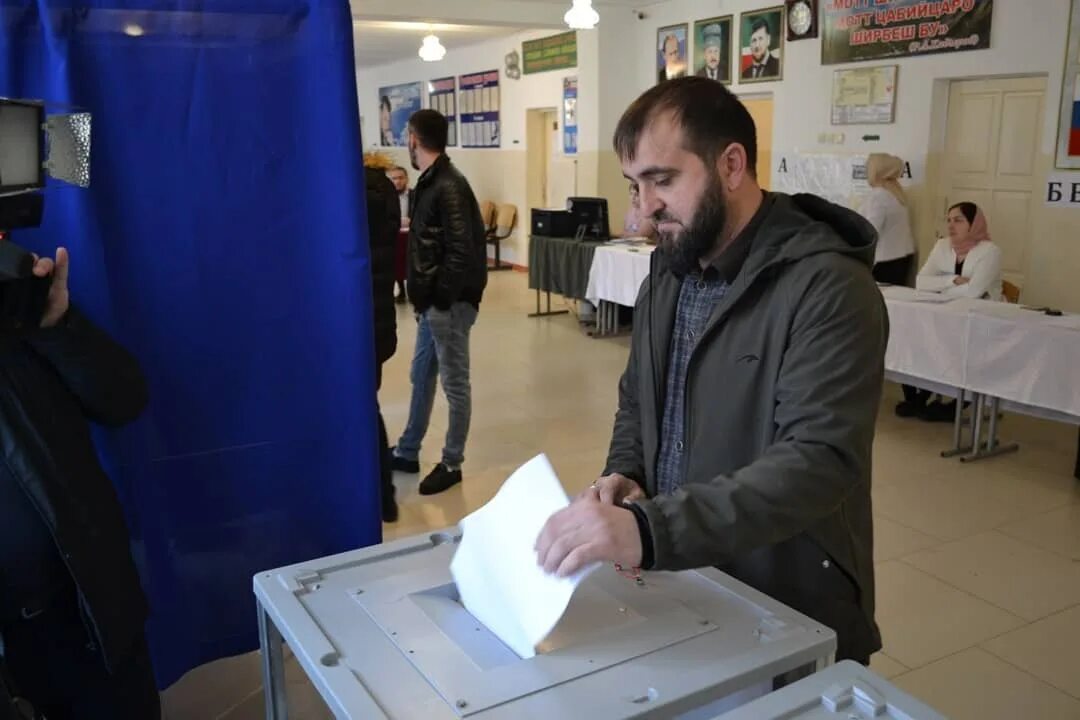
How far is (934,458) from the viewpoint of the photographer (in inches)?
173

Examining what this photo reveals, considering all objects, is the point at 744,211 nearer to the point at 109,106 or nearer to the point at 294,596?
the point at 294,596

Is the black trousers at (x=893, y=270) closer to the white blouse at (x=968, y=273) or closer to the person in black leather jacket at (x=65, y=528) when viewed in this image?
the white blouse at (x=968, y=273)

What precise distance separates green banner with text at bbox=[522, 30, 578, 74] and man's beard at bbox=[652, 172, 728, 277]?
27.0ft

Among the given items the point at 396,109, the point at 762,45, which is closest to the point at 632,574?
the point at 762,45

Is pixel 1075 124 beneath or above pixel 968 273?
above

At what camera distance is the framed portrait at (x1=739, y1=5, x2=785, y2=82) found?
23.7 feet

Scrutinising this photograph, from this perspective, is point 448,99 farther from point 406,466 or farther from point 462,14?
point 406,466

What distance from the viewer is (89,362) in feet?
5.24

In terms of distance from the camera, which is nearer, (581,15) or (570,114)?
(581,15)

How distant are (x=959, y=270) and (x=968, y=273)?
109 millimetres

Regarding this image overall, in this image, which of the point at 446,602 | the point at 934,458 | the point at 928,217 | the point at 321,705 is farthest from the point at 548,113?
the point at 446,602

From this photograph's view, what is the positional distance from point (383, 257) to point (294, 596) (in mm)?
2322

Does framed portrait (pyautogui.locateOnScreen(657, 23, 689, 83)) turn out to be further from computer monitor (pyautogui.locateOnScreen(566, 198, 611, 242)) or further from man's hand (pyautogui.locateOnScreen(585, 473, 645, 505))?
man's hand (pyautogui.locateOnScreen(585, 473, 645, 505))

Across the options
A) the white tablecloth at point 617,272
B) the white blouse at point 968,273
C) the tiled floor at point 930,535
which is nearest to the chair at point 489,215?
the white tablecloth at point 617,272
